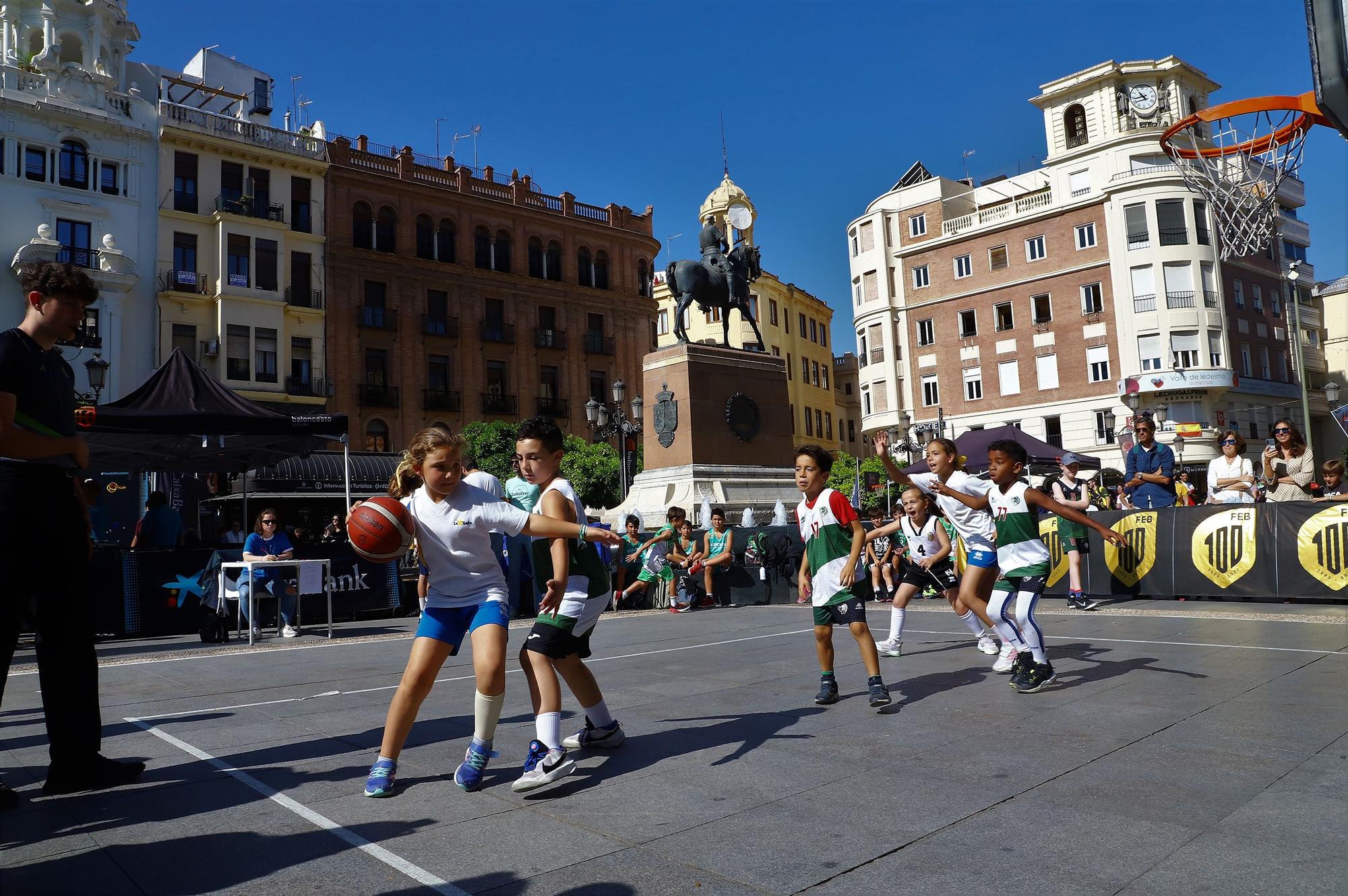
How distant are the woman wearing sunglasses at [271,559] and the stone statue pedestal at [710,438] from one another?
730 cm

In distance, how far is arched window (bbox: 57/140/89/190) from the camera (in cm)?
3306

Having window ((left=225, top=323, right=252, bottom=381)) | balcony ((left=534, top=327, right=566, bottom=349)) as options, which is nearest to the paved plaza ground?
window ((left=225, top=323, right=252, bottom=381))

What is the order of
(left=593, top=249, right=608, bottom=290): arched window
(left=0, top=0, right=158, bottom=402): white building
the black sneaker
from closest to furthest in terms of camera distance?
1. the black sneaker
2. (left=0, top=0, right=158, bottom=402): white building
3. (left=593, top=249, right=608, bottom=290): arched window

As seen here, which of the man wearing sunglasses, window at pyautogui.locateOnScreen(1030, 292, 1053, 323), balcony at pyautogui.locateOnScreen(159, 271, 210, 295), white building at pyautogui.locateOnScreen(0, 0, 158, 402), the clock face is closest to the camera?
the man wearing sunglasses

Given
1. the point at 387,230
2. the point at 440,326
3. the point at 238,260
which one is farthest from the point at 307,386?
the point at 387,230

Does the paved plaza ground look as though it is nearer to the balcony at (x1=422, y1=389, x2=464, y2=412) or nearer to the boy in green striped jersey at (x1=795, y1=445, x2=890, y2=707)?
the boy in green striped jersey at (x1=795, y1=445, x2=890, y2=707)

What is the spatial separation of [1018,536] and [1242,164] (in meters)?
17.4

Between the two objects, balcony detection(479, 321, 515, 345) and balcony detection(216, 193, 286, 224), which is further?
balcony detection(479, 321, 515, 345)

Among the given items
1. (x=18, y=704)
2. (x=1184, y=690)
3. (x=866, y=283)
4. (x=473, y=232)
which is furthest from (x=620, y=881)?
(x=866, y=283)

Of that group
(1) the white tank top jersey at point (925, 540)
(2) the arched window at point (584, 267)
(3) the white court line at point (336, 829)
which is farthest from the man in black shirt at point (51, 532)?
(2) the arched window at point (584, 267)

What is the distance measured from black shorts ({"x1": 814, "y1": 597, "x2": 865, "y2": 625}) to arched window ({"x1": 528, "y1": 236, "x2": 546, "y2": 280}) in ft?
132

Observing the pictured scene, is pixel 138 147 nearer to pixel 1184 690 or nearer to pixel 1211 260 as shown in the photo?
pixel 1184 690

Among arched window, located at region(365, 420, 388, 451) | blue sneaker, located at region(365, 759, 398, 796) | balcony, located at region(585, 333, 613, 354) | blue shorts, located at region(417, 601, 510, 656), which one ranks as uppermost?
balcony, located at region(585, 333, 613, 354)

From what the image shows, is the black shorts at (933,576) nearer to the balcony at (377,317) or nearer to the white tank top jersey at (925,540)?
the white tank top jersey at (925,540)
